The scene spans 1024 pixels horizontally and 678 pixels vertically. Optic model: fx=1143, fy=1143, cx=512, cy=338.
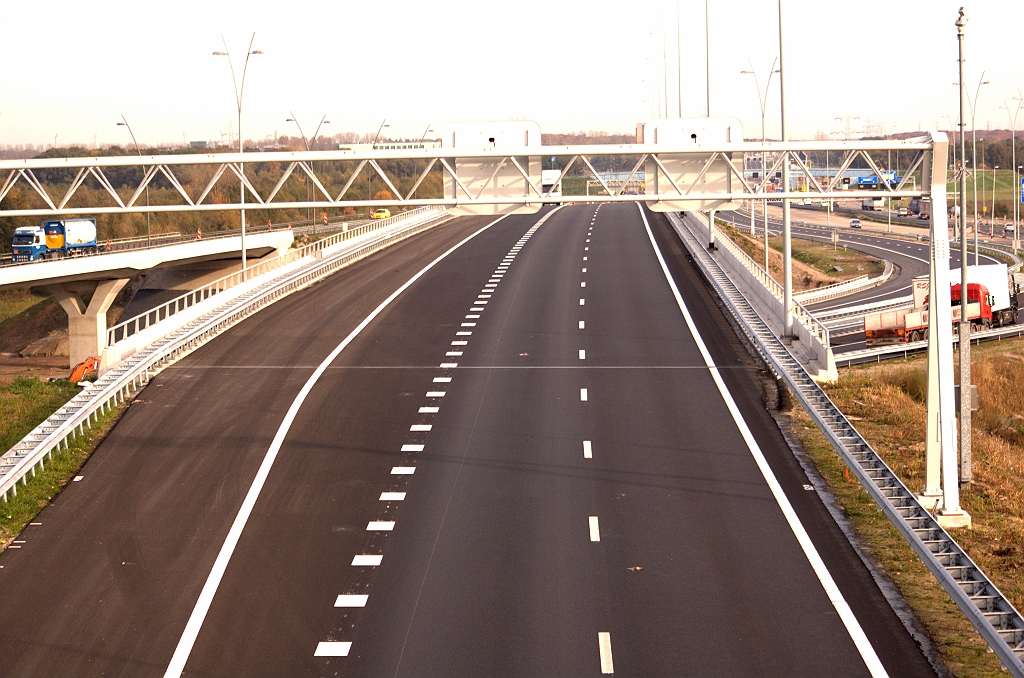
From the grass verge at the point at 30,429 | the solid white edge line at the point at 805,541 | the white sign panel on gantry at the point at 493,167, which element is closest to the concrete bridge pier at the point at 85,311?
the grass verge at the point at 30,429

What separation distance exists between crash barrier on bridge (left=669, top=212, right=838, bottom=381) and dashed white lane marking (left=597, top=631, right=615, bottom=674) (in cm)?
1728

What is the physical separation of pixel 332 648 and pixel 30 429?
53.5 ft

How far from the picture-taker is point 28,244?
230ft

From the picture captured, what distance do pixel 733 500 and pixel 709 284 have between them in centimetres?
2640

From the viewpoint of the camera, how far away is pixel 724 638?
631 inches

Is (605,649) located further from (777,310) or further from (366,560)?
(777,310)

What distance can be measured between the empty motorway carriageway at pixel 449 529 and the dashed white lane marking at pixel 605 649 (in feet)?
0.11

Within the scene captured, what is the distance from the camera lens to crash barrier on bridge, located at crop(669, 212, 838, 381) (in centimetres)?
3192

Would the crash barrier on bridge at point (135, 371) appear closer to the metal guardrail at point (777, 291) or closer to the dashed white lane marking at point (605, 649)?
the dashed white lane marking at point (605, 649)

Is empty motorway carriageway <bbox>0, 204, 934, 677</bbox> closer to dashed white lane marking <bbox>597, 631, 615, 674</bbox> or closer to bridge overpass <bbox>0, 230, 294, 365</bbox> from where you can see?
dashed white lane marking <bbox>597, 631, 615, 674</bbox>

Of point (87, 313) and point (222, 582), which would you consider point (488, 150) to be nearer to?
point (222, 582)

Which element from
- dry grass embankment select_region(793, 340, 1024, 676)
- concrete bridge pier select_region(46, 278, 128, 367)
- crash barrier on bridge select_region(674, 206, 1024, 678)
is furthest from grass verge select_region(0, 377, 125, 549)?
concrete bridge pier select_region(46, 278, 128, 367)

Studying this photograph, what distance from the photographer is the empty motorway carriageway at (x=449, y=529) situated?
626 inches

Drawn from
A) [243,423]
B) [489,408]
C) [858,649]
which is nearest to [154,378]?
[243,423]
